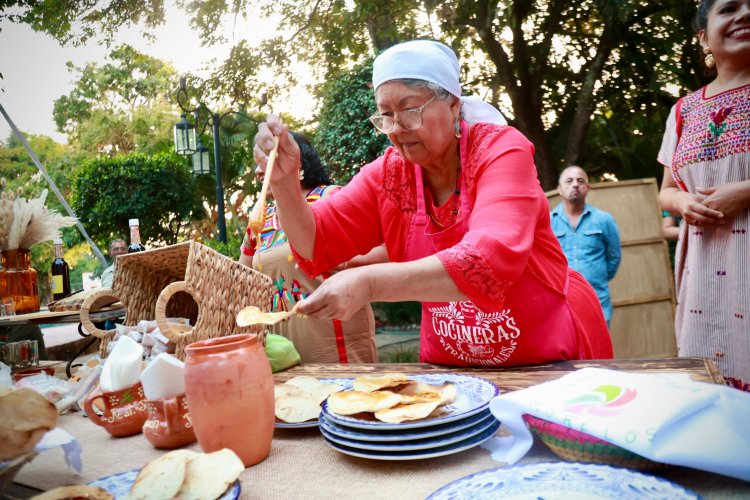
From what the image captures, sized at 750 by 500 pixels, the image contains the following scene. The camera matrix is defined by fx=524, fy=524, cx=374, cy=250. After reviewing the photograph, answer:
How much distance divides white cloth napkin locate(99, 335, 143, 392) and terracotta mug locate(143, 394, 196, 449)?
0.48 ft

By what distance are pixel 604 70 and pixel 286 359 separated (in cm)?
623

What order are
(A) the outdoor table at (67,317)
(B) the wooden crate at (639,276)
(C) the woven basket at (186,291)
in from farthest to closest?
1. (B) the wooden crate at (639,276)
2. (A) the outdoor table at (67,317)
3. (C) the woven basket at (186,291)

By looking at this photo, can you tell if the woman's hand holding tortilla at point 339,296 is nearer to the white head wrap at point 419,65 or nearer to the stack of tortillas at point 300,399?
the stack of tortillas at point 300,399

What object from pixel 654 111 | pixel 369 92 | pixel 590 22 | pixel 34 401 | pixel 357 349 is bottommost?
pixel 357 349

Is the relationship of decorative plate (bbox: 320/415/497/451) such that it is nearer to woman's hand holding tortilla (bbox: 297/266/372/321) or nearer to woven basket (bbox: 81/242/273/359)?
woman's hand holding tortilla (bbox: 297/266/372/321)

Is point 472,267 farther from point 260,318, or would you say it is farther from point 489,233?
point 260,318

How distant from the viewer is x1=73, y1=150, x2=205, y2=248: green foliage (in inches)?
488

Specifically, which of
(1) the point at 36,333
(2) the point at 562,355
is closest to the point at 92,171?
(1) the point at 36,333

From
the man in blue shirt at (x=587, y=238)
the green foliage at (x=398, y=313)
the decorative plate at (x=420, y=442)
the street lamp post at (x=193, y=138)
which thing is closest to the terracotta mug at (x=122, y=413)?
the decorative plate at (x=420, y=442)

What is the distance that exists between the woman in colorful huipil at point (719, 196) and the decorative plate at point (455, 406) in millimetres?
1143

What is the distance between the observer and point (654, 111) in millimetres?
6484

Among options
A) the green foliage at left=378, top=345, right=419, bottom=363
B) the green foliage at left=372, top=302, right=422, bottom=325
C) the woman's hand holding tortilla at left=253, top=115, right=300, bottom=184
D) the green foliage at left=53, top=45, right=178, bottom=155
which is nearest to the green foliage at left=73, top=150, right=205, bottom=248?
the green foliage at left=53, top=45, right=178, bottom=155

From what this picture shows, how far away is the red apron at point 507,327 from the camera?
4.81ft

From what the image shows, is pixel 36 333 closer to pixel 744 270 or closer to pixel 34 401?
pixel 34 401
